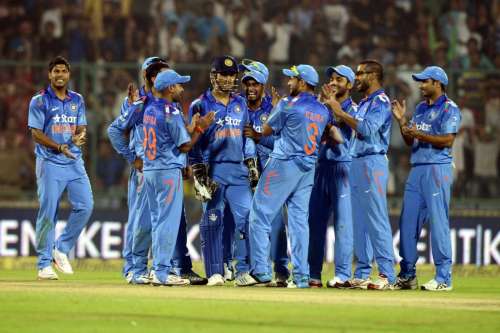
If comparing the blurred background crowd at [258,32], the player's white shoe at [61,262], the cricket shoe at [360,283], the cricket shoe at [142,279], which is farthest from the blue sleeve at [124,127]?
the blurred background crowd at [258,32]

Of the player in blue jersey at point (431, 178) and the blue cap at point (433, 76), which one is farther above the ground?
the blue cap at point (433, 76)

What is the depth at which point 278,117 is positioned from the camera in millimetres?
12086

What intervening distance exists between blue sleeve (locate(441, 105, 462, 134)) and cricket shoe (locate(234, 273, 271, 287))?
93.8 inches

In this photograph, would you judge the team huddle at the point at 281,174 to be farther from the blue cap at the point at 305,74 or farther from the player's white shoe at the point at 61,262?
the player's white shoe at the point at 61,262

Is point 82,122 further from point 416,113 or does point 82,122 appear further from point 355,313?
point 355,313

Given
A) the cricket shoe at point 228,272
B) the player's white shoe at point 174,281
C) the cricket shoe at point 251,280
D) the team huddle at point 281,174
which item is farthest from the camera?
the cricket shoe at point 228,272

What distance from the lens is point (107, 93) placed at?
712 inches

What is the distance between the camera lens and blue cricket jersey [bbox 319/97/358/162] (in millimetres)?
12672

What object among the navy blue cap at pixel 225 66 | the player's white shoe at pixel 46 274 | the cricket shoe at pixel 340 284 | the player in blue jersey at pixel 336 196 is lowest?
the player's white shoe at pixel 46 274

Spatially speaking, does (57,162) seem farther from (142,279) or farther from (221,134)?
(221,134)

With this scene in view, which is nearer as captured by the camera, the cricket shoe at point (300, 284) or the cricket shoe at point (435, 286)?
the cricket shoe at point (300, 284)

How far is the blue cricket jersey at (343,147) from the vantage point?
12672 millimetres

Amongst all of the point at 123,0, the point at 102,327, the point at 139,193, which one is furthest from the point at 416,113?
Answer: the point at 123,0

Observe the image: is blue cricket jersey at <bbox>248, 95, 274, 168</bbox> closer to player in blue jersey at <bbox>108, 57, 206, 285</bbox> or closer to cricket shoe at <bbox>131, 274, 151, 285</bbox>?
player in blue jersey at <bbox>108, 57, 206, 285</bbox>
